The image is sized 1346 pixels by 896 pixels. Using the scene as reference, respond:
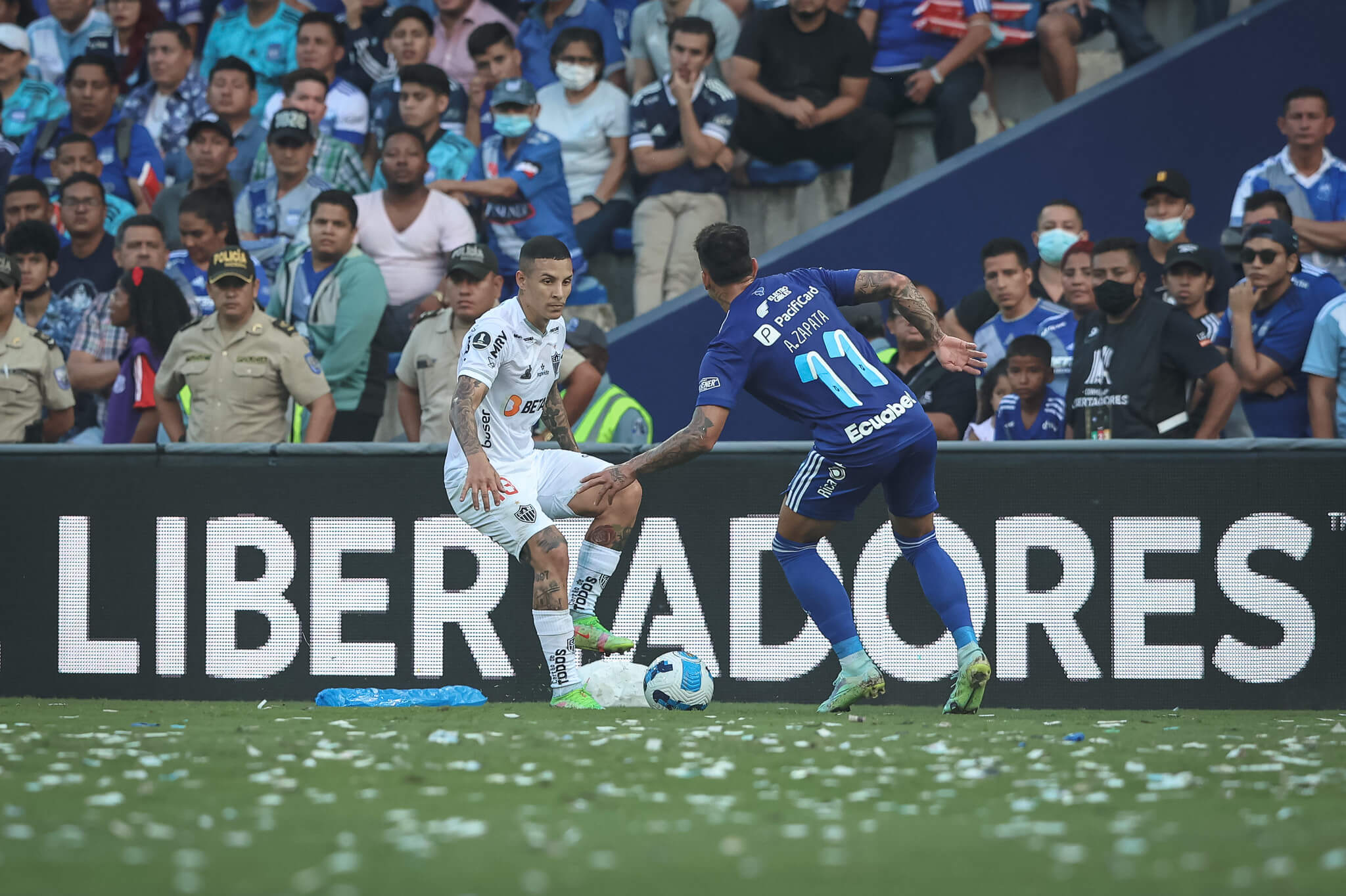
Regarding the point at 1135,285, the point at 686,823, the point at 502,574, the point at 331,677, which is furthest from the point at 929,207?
the point at 686,823

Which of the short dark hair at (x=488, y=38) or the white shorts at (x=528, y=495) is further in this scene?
the short dark hair at (x=488, y=38)

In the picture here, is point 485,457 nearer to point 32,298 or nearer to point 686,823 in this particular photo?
point 686,823

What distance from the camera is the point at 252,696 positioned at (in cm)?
834

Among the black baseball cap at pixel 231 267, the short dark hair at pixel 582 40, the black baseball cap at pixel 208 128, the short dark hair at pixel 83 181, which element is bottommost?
the black baseball cap at pixel 231 267

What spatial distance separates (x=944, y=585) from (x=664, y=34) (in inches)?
250

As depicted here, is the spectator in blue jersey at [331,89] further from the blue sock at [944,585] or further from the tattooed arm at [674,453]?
the blue sock at [944,585]

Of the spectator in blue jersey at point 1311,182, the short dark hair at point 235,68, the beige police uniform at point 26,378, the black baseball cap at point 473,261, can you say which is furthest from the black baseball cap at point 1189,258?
the short dark hair at point 235,68

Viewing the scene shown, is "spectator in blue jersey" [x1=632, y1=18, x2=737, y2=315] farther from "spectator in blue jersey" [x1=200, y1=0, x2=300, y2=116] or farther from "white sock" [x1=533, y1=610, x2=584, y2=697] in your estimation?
"white sock" [x1=533, y1=610, x2=584, y2=697]

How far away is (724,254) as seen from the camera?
7.08 meters

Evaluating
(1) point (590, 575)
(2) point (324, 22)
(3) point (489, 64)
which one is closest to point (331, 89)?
(2) point (324, 22)

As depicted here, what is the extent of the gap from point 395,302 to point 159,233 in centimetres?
175

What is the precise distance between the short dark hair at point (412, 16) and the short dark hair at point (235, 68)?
1.22 meters

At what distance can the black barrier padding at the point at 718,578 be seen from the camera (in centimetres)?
778

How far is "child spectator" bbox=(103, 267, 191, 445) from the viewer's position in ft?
33.0
